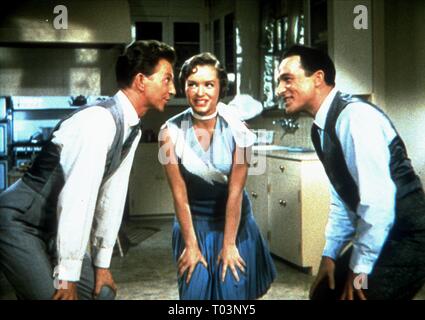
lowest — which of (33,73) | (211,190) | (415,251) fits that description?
(415,251)

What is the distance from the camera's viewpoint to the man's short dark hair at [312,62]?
4.96ft

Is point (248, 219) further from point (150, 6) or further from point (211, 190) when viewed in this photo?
point (150, 6)

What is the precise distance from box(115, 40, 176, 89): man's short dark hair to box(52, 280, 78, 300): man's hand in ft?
1.55

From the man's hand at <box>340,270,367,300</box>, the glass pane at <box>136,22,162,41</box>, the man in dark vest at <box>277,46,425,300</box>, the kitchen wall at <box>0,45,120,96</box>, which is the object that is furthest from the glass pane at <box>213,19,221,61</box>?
the kitchen wall at <box>0,45,120,96</box>

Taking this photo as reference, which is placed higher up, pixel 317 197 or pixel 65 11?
pixel 65 11

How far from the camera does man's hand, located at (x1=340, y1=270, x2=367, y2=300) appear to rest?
1480 mm

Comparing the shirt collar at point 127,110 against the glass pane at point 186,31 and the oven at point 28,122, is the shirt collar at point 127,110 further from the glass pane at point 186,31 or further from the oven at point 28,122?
the oven at point 28,122

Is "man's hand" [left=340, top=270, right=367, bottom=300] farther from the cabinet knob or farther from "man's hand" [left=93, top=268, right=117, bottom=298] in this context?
the cabinet knob

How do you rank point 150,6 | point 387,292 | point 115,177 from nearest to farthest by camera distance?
1. point 115,177
2. point 387,292
3. point 150,6

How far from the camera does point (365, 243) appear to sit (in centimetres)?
144

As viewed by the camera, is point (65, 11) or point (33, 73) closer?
point (65, 11)

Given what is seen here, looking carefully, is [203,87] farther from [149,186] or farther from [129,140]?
[149,186]
